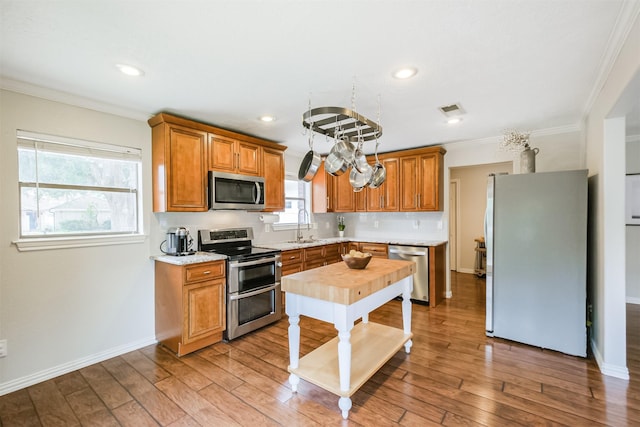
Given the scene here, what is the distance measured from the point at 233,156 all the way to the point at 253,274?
1.42 metres

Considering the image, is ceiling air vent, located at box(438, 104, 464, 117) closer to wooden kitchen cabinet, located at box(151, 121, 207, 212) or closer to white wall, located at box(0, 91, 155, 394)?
wooden kitchen cabinet, located at box(151, 121, 207, 212)

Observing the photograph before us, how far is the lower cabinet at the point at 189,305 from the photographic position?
2830 millimetres

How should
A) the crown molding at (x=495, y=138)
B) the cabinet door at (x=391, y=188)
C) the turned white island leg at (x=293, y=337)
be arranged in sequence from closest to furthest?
the turned white island leg at (x=293, y=337) < the crown molding at (x=495, y=138) < the cabinet door at (x=391, y=188)

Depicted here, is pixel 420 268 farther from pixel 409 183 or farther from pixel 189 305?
pixel 189 305

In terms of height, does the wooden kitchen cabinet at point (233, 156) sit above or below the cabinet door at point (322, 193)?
above

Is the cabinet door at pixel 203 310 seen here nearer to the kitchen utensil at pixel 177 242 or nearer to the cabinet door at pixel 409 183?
the kitchen utensil at pixel 177 242

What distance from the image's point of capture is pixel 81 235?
2.74 metres

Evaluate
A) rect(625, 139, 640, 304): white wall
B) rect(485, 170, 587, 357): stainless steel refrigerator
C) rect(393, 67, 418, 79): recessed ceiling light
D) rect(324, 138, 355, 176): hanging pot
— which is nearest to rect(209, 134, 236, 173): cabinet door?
rect(324, 138, 355, 176): hanging pot

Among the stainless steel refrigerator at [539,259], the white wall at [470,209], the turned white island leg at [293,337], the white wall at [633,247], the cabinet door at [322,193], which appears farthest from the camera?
the white wall at [470,209]

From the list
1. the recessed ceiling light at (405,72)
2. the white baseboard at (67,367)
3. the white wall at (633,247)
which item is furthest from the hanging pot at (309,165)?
the white wall at (633,247)

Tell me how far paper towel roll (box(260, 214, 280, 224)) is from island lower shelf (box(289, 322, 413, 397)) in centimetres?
207

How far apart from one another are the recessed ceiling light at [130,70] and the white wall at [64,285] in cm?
87

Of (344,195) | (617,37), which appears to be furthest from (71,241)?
(617,37)

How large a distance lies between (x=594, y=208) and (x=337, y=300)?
2632 millimetres
